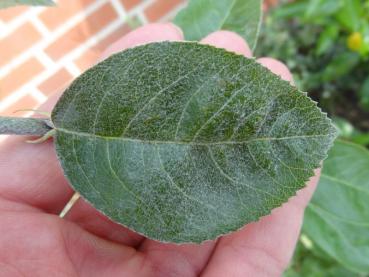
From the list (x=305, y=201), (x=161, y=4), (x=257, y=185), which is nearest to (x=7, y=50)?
(x=161, y=4)

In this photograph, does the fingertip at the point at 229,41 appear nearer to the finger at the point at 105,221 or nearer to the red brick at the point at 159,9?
the finger at the point at 105,221

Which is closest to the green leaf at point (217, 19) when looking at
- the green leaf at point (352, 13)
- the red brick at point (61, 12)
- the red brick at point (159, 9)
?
the green leaf at point (352, 13)

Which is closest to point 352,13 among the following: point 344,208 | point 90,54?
point 344,208

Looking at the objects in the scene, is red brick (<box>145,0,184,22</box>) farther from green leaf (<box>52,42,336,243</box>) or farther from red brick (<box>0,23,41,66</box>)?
green leaf (<box>52,42,336,243</box>)

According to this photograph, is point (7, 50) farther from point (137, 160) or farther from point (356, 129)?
point (356, 129)

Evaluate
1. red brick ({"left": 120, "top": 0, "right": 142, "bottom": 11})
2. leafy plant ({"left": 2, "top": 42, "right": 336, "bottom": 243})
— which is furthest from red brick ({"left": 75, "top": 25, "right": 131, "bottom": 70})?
leafy plant ({"left": 2, "top": 42, "right": 336, "bottom": 243})

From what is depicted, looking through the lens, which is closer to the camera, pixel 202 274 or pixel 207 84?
pixel 207 84
